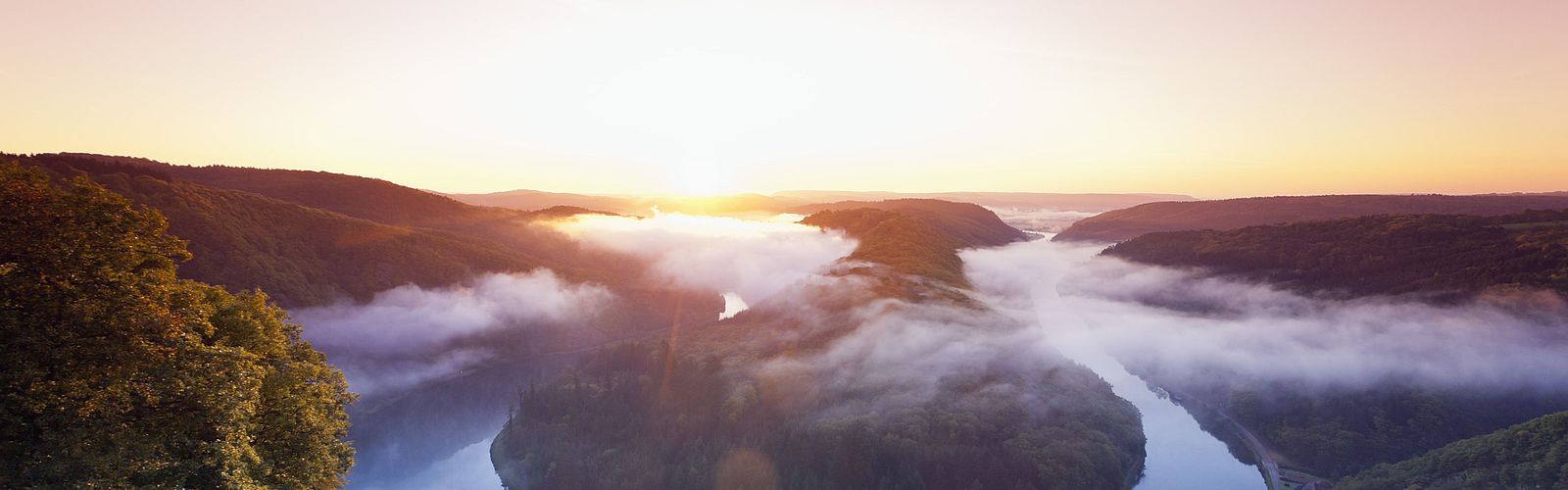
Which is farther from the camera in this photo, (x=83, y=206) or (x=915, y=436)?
(x=915, y=436)

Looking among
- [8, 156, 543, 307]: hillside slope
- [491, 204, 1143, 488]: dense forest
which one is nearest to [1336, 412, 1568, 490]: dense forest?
[491, 204, 1143, 488]: dense forest

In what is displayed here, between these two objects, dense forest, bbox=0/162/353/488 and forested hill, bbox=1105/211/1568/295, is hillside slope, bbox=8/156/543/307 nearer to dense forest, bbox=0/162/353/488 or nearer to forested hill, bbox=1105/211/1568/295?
dense forest, bbox=0/162/353/488

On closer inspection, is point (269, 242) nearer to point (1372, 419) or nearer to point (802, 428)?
point (802, 428)

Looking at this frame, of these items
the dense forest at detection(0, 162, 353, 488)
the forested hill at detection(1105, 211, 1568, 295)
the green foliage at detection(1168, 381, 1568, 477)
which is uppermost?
the dense forest at detection(0, 162, 353, 488)

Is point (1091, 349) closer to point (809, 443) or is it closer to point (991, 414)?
point (991, 414)

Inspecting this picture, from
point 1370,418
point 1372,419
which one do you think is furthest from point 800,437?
point 1370,418

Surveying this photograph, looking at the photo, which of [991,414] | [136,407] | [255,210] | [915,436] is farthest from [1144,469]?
A: [255,210]
